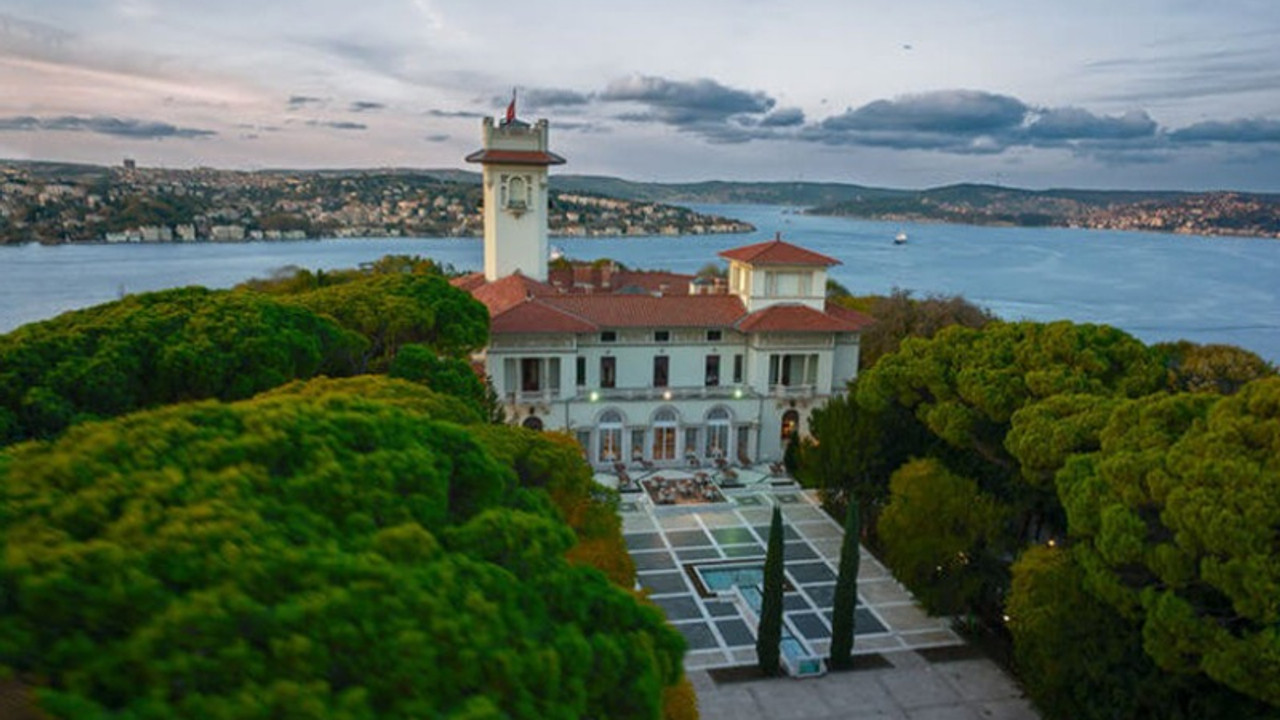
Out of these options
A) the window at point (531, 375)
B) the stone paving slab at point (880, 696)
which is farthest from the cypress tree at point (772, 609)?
the window at point (531, 375)

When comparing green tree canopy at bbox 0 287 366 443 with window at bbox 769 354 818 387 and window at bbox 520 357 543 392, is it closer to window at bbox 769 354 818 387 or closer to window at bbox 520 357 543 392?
window at bbox 520 357 543 392

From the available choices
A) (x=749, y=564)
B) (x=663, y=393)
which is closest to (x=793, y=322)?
(x=663, y=393)

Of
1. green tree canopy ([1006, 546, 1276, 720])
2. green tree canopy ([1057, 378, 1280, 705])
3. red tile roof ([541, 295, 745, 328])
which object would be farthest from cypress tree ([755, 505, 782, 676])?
red tile roof ([541, 295, 745, 328])

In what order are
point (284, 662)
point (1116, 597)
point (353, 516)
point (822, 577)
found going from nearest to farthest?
point (284, 662), point (353, 516), point (1116, 597), point (822, 577)

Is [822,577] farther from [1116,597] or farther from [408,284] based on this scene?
[408,284]

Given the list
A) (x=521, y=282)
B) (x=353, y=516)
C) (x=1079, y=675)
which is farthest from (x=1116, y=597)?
(x=521, y=282)
